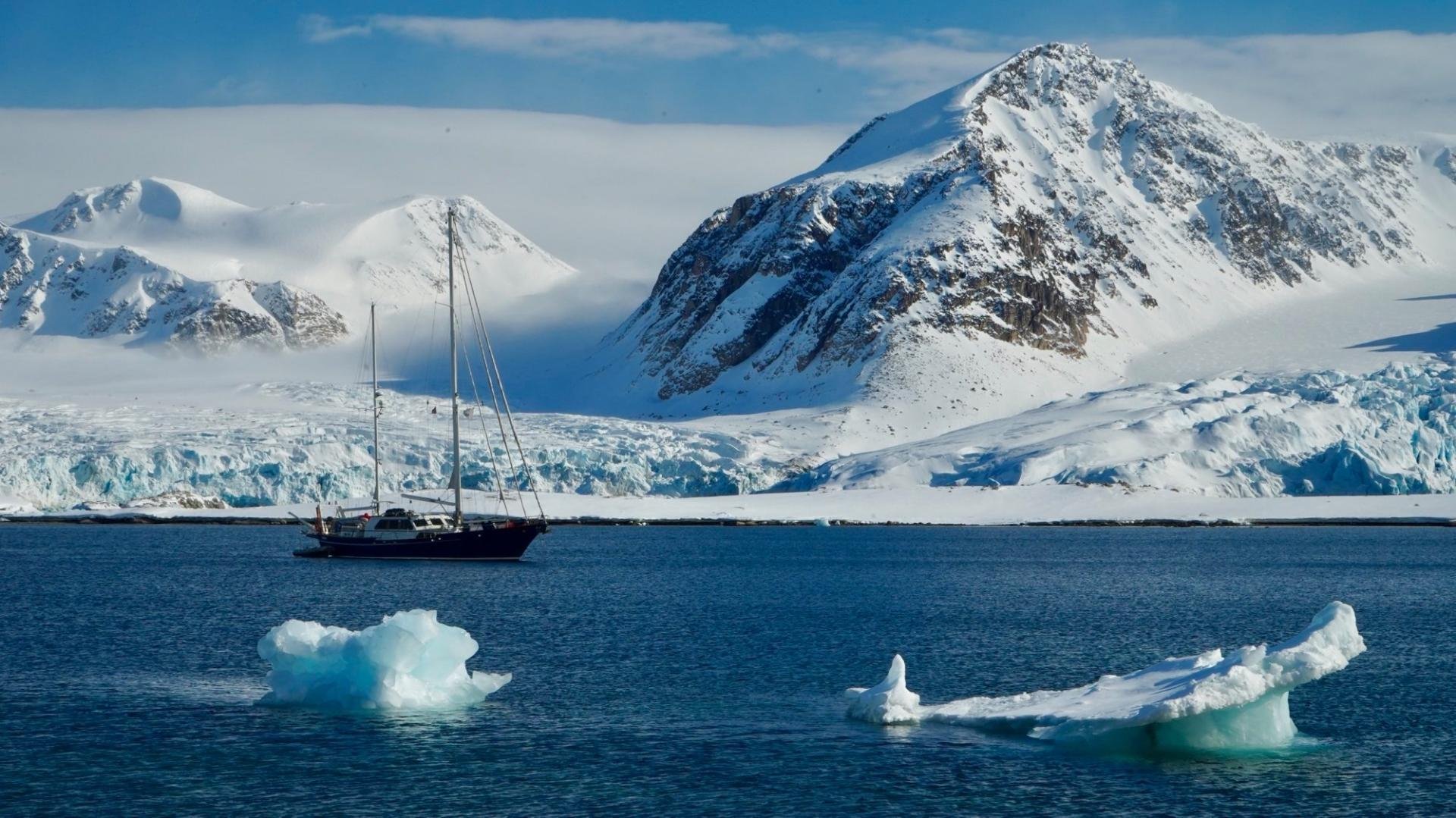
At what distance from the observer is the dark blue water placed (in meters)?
28.5

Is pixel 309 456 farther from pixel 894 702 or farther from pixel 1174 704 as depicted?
pixel 1174 704

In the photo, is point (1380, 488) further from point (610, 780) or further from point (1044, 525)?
point (610, 780)

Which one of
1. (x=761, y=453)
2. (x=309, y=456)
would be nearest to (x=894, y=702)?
(x=309, y=456)

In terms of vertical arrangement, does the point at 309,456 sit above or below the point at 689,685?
above

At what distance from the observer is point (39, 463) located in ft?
395

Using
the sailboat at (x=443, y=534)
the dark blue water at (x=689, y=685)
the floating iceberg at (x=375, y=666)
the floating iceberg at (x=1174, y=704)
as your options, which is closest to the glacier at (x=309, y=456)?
the sailboat at (x=443, y=534)

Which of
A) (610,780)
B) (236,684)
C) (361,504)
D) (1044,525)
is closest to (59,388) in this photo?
(361,504)

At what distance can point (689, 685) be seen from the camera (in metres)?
40.2

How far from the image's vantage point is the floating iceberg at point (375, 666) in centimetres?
3481

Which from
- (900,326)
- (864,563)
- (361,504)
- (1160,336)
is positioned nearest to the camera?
(864,563)

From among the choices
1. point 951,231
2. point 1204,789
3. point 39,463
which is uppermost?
point 951,231

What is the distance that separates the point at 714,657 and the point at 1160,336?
15433 cm

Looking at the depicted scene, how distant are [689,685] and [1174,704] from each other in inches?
566

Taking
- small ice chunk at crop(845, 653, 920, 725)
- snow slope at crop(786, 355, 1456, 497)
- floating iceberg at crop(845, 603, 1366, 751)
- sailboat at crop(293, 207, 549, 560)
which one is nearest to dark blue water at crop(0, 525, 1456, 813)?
floating iceberg at crop(845, 603, 1366, 751)
